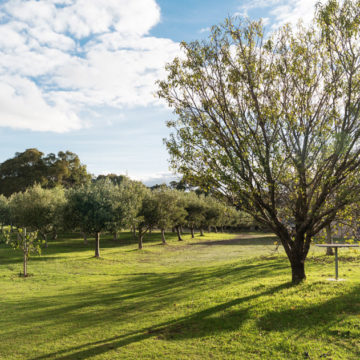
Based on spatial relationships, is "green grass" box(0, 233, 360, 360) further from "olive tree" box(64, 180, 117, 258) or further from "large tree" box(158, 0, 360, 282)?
"olive tree" box(64, 180, 117, 258)

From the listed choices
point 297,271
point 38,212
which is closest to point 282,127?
point 297,271

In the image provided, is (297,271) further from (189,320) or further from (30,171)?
(30,171)

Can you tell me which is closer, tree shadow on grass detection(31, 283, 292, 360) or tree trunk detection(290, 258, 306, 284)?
tree shadow on grass detection(31, 283, 292, 360)

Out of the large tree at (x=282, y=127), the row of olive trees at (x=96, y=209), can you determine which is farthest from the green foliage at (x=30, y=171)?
the large tree at (x=282, y=127)

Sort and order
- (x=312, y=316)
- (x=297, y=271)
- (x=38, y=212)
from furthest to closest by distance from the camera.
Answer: (x=38, y=212) < (x=297, y=271) < (x=312, y=316)

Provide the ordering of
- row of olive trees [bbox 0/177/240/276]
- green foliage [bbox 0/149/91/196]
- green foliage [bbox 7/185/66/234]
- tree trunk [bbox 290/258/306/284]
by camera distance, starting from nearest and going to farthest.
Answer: tree trunk [bbox 290/258/306/284] < row of olive trees [bbox 0/177/240/276] < green foliage [bbox 7/185/66/234] < green foliage [bbox 0/149/91/196]

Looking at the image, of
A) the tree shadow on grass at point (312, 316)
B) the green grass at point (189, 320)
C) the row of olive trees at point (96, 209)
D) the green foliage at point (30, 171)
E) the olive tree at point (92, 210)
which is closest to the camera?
the green grass at point (189, 320)

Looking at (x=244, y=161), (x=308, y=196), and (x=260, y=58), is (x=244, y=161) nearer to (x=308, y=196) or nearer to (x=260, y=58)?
(x=308, y=196)

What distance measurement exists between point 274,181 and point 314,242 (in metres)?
4.84

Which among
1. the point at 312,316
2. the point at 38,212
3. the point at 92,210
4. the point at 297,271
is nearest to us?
the point at 312,316

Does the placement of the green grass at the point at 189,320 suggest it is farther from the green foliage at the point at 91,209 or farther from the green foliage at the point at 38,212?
the green foliage at the point at 38,212

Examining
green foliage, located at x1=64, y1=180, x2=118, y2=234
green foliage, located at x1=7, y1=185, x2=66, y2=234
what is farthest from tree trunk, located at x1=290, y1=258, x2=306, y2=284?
green foliage, located at x1=7, y1=185, x2=66, y2=234

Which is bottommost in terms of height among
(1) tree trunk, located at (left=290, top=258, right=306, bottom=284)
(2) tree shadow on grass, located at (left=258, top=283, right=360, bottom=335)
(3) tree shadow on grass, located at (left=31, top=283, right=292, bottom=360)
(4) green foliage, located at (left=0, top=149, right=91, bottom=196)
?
(3) tree shadow on grass, located at (left=31, top=283, right=292, bottom=360)

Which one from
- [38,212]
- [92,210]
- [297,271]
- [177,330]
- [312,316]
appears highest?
[92,210]
